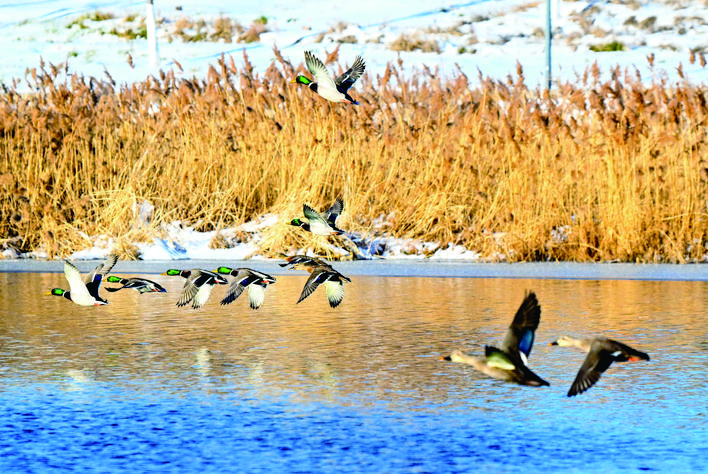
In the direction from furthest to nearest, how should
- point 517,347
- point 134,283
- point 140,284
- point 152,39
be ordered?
1. point 152,39
2. point 140,284
3. point 134,283
4. point 517,347

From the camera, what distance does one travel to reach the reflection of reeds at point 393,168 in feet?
44.2

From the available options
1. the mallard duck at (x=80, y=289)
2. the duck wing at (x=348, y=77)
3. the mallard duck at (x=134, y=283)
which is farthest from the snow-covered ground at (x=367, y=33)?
the mallard duck at (x=80, y=289)

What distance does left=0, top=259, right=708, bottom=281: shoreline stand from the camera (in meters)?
12.3

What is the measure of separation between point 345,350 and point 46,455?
2974 mm

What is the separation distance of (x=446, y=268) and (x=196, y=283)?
4.61 meters

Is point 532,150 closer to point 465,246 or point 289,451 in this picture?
point 465,246

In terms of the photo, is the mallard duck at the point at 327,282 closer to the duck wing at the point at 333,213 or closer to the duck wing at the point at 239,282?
the duck wing at the point at 239,282

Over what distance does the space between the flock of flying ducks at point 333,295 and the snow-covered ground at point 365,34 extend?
32315mm

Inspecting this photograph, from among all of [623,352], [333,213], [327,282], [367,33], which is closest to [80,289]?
[327,282]

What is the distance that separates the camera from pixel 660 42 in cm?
4838

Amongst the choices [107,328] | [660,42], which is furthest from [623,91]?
[660,42]

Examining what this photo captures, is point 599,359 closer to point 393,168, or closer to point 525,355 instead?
point 525,355

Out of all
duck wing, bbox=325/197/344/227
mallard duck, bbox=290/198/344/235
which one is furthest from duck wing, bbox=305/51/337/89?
duck wing, bbox=325/197/344/227

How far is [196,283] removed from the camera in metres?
8.84
